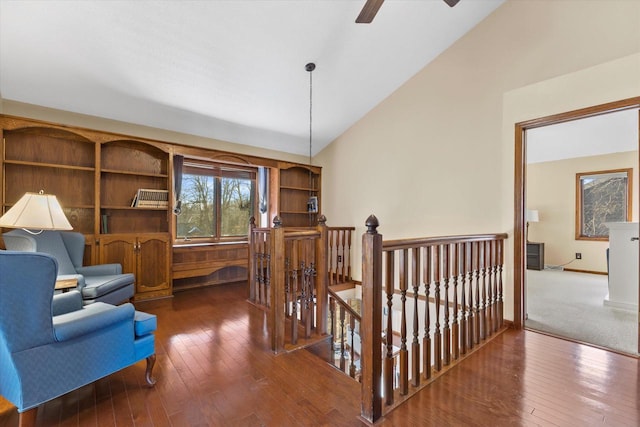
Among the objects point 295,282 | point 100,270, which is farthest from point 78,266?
point 295,282

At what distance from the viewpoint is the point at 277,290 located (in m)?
2.53

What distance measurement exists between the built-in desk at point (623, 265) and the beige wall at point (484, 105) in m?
1.64

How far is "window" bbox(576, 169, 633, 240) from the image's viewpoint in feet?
17.6

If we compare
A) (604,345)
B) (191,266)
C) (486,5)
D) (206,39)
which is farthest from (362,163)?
(604,345)

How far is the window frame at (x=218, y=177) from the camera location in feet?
16.2

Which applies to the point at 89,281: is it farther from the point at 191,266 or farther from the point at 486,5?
the point at 486,5

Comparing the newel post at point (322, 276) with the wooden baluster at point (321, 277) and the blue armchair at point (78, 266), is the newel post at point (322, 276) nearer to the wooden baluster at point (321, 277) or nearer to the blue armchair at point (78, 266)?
the wooden baluster at point (321, 277)

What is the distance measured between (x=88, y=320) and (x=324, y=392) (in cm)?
151

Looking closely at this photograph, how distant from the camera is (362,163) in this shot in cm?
498

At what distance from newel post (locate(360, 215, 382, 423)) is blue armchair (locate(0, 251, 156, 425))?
1552 millimetres

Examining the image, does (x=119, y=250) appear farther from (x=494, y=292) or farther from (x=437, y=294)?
(x=494, y=292)

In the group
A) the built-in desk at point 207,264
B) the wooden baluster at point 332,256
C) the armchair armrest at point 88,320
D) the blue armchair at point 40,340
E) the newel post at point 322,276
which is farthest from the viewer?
the wooden baluster at point 332,256

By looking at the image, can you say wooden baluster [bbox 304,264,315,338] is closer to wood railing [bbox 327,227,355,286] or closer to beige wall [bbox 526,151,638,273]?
wood railing [bbox 327,227,355,286]

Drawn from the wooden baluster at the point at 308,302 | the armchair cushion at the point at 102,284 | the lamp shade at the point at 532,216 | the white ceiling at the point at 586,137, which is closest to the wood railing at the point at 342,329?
the wooden baluster at the point at 308,302
